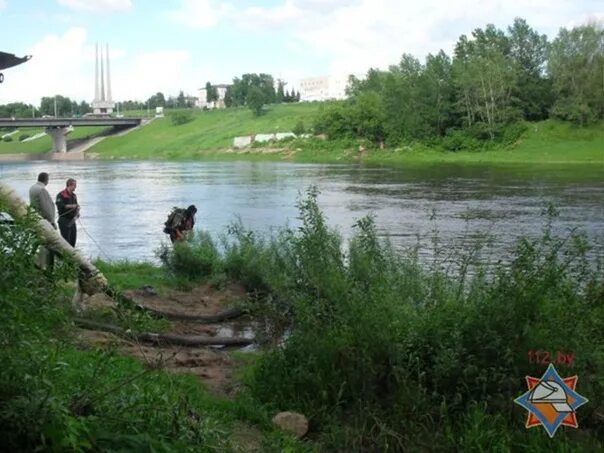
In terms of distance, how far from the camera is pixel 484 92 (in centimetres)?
9150

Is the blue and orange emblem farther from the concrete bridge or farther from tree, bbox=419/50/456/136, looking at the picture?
the concrete bridge

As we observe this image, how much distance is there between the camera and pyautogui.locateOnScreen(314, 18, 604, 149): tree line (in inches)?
3462

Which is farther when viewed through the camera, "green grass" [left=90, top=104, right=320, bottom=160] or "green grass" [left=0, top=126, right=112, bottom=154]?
"green grass" [left=0, top=126, right=112, bottom=154]

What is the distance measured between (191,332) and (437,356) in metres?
5.03

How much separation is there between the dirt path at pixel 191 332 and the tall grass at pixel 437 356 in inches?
40.0

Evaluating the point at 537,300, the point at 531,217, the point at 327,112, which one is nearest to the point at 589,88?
the point at 327,112

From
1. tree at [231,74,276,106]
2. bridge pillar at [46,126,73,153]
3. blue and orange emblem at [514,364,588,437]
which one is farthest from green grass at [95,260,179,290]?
tree at [231,74,276,106]

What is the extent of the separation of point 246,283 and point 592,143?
7160 cm

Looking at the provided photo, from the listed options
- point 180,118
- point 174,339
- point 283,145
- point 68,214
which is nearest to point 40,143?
point 180,118

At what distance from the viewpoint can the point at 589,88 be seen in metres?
85.4

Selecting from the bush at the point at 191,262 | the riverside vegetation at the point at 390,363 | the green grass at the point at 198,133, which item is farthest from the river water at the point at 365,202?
the green grass at the point at 198,133

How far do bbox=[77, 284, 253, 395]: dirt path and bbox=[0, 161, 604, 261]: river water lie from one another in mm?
4688

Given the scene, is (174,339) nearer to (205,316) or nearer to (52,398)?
(205,316)

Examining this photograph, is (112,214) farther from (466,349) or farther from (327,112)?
(327,112)
